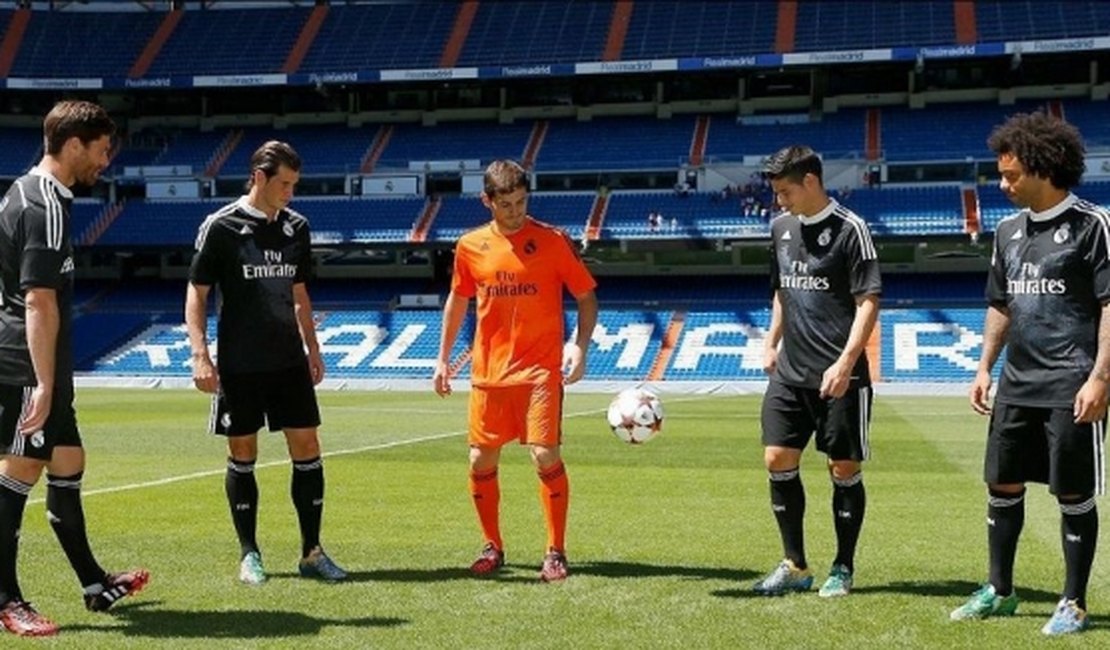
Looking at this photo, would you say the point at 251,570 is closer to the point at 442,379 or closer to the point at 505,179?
the point at 442,379

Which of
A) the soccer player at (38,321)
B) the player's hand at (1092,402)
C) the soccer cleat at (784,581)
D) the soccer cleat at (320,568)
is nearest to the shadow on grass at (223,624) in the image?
the soccer player at (38,321)

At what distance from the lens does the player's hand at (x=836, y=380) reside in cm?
624

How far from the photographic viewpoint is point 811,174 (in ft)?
21.5

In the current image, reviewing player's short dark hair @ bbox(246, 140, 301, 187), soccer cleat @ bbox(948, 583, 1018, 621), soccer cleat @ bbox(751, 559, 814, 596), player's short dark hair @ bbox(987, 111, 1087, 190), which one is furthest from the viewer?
player's short dark hair @ bbox(246, 140, 301, 187)

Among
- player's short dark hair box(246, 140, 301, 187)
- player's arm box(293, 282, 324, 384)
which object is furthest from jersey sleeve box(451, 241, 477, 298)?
player's short dark hair box(246, 140, 301, 187)

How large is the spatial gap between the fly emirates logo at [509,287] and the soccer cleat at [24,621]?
123 inches

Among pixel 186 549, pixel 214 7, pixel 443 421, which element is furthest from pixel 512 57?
pixel 186 549

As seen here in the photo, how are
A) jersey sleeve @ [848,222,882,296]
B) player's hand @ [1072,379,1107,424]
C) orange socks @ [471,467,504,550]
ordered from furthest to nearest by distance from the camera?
orange socks @ [471,467,504,550]
jersey sleeve @ [848,222,882,296]
player's hand @ [1072,379,1107,424]

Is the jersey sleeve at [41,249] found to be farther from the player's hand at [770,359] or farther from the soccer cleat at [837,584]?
the soccer cleat at [837,584]

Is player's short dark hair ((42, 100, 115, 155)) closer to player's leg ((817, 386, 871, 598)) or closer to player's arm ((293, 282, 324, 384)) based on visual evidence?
player's arm ((293, 282, 324, 384))

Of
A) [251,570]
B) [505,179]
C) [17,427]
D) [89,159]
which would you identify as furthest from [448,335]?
[17,427]

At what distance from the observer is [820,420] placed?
21.9ft

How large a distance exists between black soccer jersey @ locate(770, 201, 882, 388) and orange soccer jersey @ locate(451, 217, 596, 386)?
4.49 ft

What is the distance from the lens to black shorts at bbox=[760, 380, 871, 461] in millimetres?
6535
